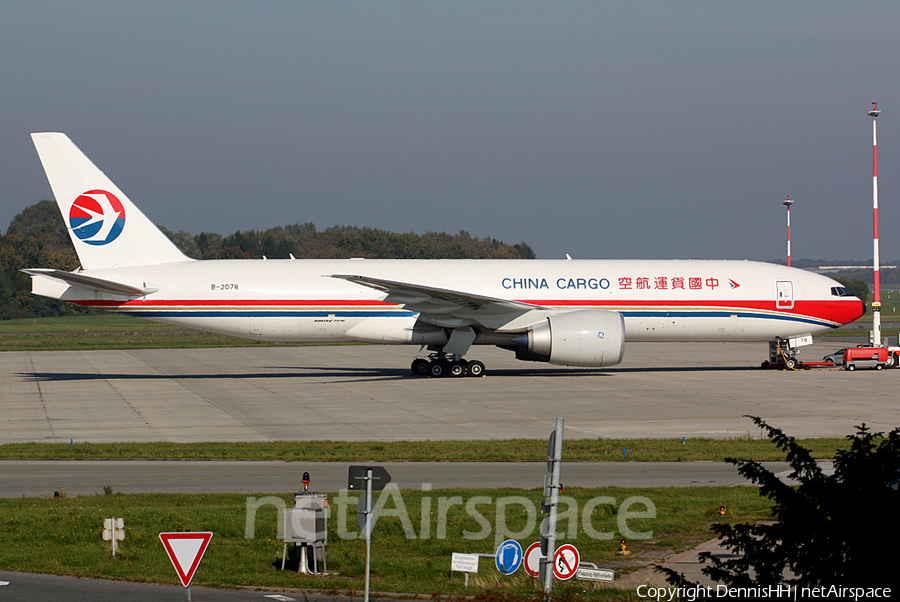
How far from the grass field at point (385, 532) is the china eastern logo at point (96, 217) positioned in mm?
20351

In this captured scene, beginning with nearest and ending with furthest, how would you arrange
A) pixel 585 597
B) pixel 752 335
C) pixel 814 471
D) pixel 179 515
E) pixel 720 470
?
1. pixel 814 471
2. pixel 585 597
3. pixel 179 515
4. pixel 720 470
5. pixel 752 335

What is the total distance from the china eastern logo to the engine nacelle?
1638 centimetres

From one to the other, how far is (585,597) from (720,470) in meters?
8.67

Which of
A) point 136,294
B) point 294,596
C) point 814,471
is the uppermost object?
point 136,294

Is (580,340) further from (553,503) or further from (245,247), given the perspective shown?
(245,247)

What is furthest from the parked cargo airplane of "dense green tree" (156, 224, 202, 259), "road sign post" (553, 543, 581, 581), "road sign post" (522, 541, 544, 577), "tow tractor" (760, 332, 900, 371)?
"dense green tree" (156, 224, 202, 259)

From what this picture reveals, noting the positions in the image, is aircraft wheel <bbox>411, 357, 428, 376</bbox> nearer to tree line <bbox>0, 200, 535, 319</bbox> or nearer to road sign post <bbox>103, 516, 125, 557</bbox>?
road sign post <bbox>103, 516, 125, 557</bbox>

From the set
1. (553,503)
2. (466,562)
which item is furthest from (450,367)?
(553,503)

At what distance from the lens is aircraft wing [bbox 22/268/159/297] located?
3043cm

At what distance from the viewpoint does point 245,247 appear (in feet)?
418

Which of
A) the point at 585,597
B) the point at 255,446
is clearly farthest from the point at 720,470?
the point at 255,446

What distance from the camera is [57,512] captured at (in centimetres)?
Answer: 1301

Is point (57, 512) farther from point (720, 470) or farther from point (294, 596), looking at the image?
point (720, 470)

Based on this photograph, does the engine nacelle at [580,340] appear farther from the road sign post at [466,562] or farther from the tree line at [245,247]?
the tree line at [245,247]
